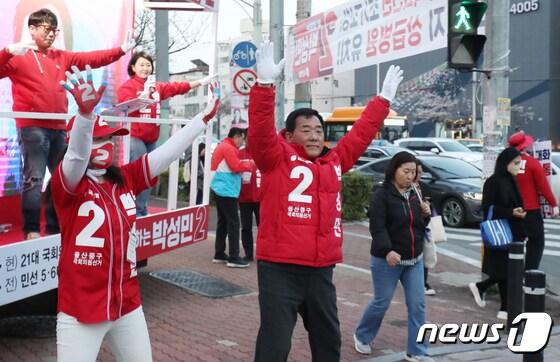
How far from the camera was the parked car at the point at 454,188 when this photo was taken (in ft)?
48.8

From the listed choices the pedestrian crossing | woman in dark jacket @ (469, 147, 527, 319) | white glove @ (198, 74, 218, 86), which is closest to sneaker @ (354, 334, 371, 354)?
woman in dark jacket @ (469, 147, 527, 319)

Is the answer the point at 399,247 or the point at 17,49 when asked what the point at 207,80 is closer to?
the point at 17,49

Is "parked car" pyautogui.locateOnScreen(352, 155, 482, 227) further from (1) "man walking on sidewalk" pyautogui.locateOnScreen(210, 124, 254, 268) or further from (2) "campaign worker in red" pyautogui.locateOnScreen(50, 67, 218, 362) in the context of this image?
(2) "campaign worker in red" pyautogui.locateOnScreen(50, 67, 218, 362)

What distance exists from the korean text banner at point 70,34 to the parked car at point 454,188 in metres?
7.91

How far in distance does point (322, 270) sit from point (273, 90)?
1066 mm

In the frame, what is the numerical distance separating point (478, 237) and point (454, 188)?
1.72 m

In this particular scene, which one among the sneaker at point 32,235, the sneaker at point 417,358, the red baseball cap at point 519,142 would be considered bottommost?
the sneaker at point 417,358

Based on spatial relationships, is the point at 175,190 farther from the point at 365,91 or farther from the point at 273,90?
the point at 365,91

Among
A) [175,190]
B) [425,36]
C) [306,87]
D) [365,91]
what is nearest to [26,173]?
[175,190]

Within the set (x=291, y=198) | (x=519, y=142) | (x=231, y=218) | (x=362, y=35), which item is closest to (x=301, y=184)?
(x=291, y=198)

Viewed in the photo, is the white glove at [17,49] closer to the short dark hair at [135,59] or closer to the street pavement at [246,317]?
the short dark hair at [135,59]

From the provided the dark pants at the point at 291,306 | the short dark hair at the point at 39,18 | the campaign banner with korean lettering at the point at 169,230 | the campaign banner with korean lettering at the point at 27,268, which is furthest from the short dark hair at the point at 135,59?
the dark pants at the point at 291,306

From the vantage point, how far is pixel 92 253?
362cm

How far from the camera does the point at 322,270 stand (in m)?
4.21
